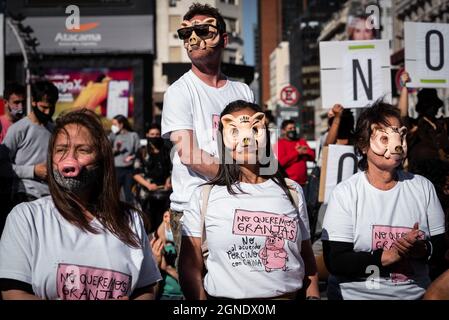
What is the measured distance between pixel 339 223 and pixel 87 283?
133 cm

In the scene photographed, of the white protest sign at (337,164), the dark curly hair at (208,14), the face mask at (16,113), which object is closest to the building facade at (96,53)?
the face mask at (16,113)

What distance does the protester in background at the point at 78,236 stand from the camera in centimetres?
247

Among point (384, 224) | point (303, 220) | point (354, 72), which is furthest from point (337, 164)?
point (303, 220)

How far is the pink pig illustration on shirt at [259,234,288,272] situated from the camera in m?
2.81

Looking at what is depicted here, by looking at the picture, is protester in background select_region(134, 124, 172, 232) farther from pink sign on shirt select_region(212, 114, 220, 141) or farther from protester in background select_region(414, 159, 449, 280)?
pink sign on shirt select_region(212, 114, 220, 141)

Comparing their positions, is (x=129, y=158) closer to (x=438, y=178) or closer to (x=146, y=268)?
(x=438, y=178)

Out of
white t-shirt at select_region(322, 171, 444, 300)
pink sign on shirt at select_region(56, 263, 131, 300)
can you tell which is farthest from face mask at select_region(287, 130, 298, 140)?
pink sign on shirt at select_region(56, 263, 131, 300)

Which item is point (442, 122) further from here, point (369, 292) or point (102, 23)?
point (102, 23)

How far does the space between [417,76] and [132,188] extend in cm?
499

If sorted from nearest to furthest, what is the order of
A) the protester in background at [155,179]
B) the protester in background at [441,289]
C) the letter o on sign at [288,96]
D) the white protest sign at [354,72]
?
1. the protester in background at [441,289]
2. the white protest sign at [354,72]
3. the protester in background at [155,179]
4. the letter o on sign at [288,96]

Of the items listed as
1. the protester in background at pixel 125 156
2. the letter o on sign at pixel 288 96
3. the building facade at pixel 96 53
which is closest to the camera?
the protester in background at pixel 125 156

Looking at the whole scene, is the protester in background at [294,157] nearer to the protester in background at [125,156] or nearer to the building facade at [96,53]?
the protester in background at [125,156]

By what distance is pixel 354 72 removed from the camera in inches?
251

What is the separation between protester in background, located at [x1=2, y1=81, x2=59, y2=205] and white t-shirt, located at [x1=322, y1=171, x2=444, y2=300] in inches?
108
